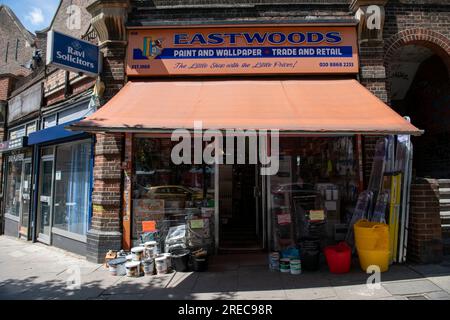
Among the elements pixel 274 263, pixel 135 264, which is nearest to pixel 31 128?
pixel 135 264

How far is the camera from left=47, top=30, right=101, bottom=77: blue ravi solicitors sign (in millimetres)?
6277

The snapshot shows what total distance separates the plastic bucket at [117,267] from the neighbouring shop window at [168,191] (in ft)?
2.98

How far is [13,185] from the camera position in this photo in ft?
39.3

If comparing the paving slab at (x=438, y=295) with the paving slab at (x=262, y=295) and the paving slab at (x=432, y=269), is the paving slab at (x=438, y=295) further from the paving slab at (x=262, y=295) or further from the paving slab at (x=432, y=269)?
the paving slab at (x=262, y=295)

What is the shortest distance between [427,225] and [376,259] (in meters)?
1.27

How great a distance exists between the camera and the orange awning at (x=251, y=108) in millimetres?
5059

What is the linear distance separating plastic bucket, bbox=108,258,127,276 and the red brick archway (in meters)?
6.88

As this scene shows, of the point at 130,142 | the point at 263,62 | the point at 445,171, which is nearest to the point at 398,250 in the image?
the point at 445,171

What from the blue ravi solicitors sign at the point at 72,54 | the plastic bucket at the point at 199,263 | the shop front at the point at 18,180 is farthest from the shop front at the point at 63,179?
the plastic bucket at the point at 199,263

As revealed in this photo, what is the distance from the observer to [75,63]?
669 centimetres

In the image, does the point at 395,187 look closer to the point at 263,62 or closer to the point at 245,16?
the point at 263,62

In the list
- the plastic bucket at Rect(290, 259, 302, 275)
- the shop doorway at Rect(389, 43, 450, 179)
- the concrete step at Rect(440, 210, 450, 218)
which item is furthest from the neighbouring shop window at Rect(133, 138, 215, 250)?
→ the shop doorway at Rect(389, 43, 450, 179)

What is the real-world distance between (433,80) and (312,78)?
3.86 meters

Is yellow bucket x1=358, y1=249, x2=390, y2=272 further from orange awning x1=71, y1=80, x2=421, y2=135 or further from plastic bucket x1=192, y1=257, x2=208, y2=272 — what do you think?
plastic bucket x1=192, y1=257, x2=208, y2=272
